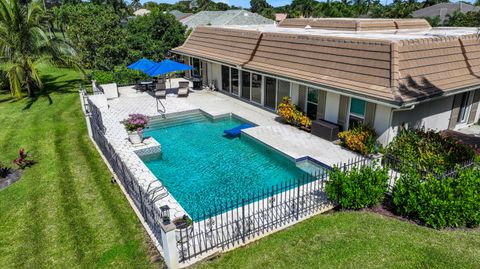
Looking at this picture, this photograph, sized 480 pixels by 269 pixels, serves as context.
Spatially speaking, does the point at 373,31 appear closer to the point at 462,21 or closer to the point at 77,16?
the point at 77,16

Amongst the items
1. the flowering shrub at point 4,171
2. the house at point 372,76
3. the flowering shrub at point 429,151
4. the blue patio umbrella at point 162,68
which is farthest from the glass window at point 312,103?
the flowering shrub at point 4,171

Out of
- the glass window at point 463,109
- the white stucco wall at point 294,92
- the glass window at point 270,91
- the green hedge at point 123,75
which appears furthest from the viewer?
the green hedge at point 123,75

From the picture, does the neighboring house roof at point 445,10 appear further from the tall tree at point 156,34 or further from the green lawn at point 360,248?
the green lawn at point 360,248

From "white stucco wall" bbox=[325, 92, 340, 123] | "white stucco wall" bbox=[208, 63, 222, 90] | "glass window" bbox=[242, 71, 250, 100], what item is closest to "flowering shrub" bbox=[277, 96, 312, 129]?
"white stucco wall" bbox=[325, 92, 340, 123]

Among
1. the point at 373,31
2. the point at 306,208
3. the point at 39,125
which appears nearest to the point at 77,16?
the point at 39,125

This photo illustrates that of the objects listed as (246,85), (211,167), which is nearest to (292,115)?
(211,167)

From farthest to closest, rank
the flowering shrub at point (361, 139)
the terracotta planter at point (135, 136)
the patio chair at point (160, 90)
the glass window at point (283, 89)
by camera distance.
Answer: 1. the patio chair at point (160, 90)
2. the glass window at point (283, 89)
3. the terracotta planter at point (135, 136)
4. the flowering shrub at point (361, 139)
